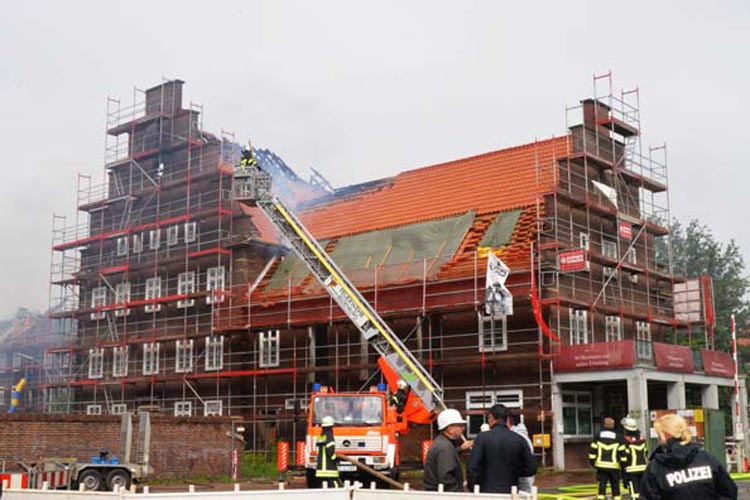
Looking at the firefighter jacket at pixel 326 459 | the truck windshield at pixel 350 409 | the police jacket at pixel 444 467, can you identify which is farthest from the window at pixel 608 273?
the police jacket at pixel 444 467

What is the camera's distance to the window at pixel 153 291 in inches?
1714

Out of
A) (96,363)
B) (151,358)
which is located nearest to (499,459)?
(151,358)

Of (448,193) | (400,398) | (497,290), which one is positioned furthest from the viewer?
(448,193)

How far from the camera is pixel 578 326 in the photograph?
111 ft

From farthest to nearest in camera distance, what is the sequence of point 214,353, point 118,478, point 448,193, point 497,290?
point 214,353 < point 448,193 < point 497,290 < point 118,478

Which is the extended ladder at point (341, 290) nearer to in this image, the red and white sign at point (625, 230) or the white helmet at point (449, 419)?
the red and white sign at point (625, 230)

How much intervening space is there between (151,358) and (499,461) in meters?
35.6

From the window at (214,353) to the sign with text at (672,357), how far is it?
18063 mm

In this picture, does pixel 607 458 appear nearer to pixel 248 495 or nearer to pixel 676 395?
pixel 248 495

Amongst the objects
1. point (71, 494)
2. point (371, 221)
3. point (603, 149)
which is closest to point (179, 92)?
point (371, 221)

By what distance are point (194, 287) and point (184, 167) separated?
5.49m

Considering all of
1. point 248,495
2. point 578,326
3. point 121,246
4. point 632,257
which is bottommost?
point 248,495

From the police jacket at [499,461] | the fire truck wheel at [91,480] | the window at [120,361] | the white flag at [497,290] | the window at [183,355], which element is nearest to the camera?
the police jacket at [499,461]

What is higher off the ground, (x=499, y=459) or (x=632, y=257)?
(x=632, y=257)
